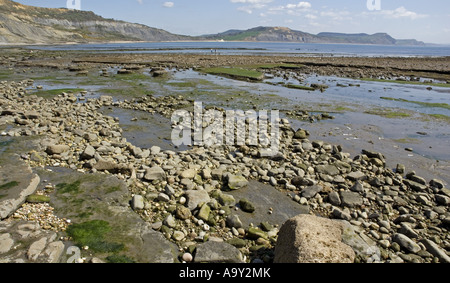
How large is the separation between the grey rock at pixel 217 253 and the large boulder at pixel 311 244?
844mm

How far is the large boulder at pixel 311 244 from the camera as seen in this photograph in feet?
15.1

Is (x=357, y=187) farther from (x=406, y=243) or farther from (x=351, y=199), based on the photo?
(x=406, y=243)

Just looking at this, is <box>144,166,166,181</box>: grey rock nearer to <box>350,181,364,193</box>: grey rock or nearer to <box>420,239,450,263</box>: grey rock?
<box>350,181,364,193</box>: grey rock

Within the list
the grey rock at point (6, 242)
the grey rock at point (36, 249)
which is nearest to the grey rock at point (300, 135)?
the grey rock at point (36, 249)

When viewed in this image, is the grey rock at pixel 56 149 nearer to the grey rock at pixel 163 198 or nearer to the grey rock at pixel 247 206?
the grey rock at pixel 163 198

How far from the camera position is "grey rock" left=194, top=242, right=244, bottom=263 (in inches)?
212

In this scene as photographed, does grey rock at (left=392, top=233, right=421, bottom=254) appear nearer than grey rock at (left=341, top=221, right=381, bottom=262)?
No

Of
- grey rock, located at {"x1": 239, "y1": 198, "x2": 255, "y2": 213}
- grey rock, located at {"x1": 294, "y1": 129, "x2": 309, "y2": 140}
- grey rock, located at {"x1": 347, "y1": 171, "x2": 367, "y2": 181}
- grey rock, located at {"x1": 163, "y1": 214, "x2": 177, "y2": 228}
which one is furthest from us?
grey rock, located at {"x1": 294, "y1": 129, "x2": 309, "y2": 140}

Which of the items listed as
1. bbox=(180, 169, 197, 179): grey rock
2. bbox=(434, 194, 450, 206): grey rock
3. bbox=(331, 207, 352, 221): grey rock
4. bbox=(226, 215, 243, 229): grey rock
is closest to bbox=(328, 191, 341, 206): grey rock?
bbox=(331, 207, 352, 221): grey rock

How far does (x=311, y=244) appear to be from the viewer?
A: 476 cm

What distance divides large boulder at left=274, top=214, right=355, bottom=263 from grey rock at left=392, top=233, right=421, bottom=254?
7.13 ft

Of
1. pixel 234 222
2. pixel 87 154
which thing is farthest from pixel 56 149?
pixel 234 222

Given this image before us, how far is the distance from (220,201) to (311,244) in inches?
141
